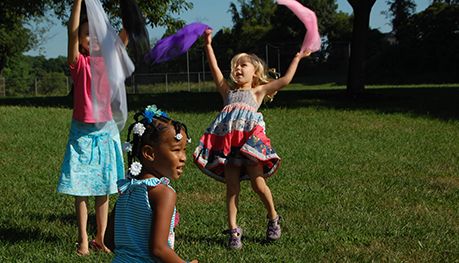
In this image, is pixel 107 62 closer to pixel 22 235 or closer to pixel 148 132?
pixel 148 132

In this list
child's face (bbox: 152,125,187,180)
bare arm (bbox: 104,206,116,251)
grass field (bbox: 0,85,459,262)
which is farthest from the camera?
grass field (bbox: 0,85,459,262)

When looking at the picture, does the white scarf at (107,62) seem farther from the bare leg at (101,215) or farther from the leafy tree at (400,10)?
the leafy tree at (400,10)

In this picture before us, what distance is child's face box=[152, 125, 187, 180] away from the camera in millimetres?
2783

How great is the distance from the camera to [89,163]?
15.3ft

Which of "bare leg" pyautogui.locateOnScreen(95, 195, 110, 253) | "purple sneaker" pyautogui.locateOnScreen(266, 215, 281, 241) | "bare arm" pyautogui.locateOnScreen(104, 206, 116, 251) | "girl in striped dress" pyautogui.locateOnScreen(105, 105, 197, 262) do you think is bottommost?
"purple sneaker" pyautogui.locateOnScreen(266, 215, 281, 241)

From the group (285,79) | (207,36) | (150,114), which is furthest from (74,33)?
(150,114)

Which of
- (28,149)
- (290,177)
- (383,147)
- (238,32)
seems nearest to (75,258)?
(290,177)

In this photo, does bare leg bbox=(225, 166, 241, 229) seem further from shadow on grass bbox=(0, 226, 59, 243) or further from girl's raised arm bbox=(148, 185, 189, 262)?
girl's raised arm bbox=(148, 185, 189, 262)

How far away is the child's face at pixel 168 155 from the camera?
2783mm

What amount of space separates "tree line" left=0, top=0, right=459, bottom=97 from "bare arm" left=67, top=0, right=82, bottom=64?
12359 millimetres

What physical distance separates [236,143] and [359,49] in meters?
14.8

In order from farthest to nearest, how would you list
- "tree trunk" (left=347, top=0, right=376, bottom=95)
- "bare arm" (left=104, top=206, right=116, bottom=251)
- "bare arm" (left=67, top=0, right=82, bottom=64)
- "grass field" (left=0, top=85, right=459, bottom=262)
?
"tree trunk" (left=347, top=0, right=376, bottom=95), "grass field" (left=0, top=85, right=459, bottom=262), "bare arm" (left=67, top=0, right=82, bottom=64), "bare arm" (left=104, top=206, right=116, bottom=251)

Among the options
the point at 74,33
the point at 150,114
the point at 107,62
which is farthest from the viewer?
the point at 74,33

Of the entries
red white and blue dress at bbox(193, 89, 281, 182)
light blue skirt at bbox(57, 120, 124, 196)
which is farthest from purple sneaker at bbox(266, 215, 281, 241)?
light blue skirt at bbox(57, 120, 124, 196)
